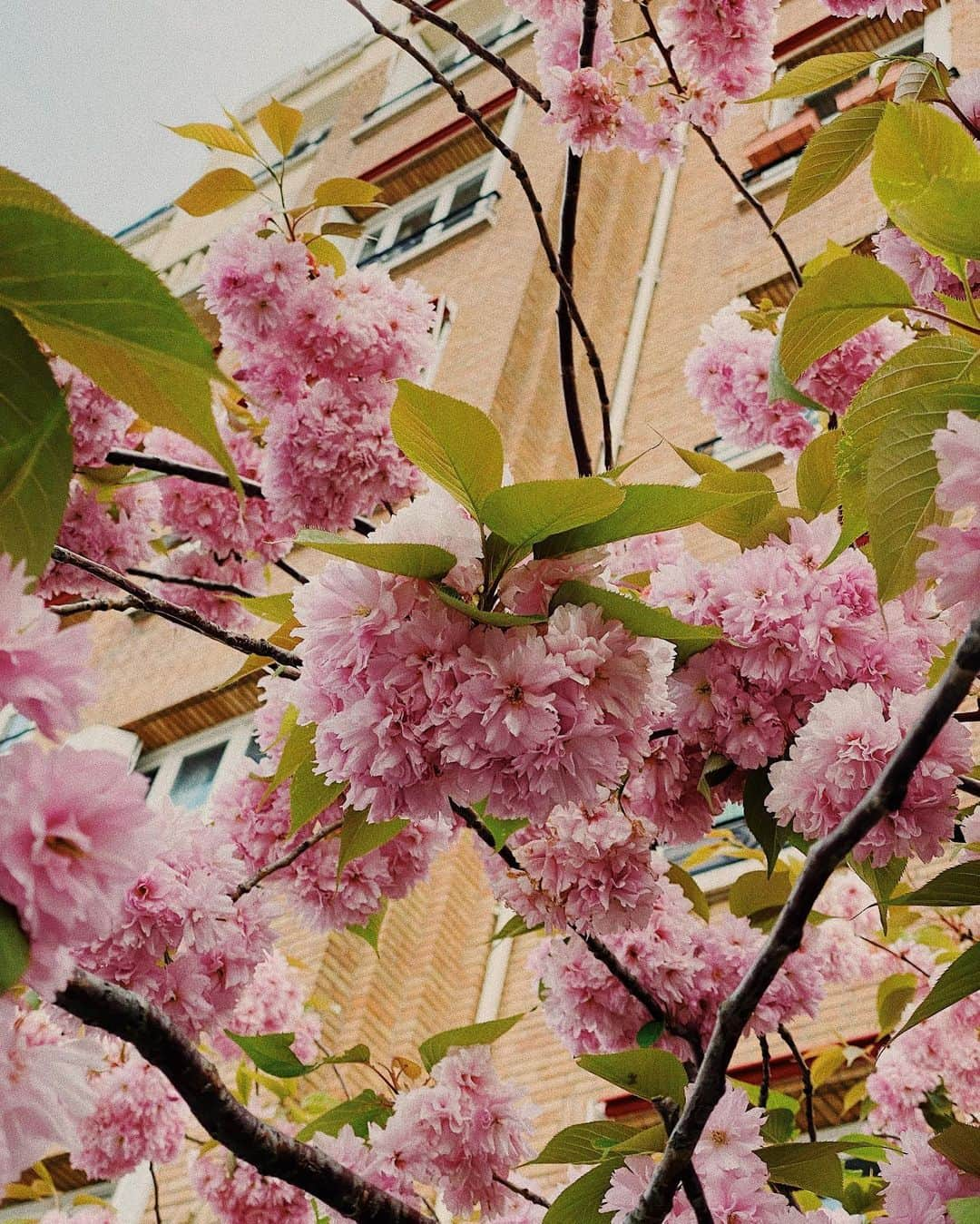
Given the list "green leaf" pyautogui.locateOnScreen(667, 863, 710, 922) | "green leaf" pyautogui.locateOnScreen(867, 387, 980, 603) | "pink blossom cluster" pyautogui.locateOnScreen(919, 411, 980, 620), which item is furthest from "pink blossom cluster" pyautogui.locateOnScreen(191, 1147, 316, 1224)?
"pink blossom cluster" pyautogui.locateOnScreen(919, 411, 980, 620)

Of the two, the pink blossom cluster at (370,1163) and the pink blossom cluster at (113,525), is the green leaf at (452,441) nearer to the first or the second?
→ the pink blossom cluster at (370,1163)

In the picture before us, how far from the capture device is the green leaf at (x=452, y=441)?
117 cm

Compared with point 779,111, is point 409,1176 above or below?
below

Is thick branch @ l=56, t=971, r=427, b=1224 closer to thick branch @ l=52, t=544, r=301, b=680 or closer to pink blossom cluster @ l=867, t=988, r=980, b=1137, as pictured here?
thick branch @ l=52, t=544, r=301, b=680

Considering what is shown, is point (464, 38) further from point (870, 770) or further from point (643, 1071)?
point (643, 1071)

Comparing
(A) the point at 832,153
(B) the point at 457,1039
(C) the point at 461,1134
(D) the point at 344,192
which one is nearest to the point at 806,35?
(D) the point at 344,192

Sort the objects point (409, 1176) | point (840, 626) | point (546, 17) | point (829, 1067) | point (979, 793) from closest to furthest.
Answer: point (840, 626) < point (979, 793) < point (409, 1176) < point (546, 17) < point (829, 1067)

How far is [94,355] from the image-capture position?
86cm

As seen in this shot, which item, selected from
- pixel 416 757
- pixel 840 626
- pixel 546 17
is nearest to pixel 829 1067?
pixel 840 626

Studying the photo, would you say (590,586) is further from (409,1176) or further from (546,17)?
(546,17)

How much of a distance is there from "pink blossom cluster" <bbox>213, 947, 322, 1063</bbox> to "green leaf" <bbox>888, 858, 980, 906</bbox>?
2.84 meters

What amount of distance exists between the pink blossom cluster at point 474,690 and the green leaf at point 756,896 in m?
1.25

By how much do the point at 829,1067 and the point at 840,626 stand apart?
255cm

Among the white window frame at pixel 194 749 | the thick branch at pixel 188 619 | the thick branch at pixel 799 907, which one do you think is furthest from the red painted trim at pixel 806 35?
the thick branch at pixel 799 907
